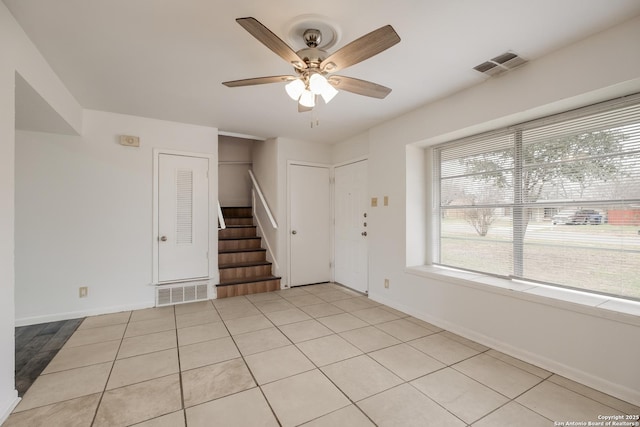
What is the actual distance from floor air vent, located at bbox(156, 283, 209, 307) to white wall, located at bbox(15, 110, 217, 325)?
0.39 ft

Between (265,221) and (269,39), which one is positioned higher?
(269,39)

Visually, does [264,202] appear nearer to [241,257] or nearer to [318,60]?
[241,257]

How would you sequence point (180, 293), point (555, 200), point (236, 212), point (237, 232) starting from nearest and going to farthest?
point (555, 200), point (180, 293), point (237, 232), point (236, 212)

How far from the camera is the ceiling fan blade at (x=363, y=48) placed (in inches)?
58.3

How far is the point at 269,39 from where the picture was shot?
155 cm

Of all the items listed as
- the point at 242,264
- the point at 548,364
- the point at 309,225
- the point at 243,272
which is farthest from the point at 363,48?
the point at 242,264

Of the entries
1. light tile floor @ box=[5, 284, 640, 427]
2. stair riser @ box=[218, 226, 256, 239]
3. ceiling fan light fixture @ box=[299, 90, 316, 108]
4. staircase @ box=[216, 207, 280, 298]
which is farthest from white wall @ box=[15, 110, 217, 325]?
ceiling fan light fixture @ box=[299, 90, 316, 108]

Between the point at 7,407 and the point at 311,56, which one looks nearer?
the point at 7,407

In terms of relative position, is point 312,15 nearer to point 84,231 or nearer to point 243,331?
point 243,331

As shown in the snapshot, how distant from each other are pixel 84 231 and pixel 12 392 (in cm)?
202

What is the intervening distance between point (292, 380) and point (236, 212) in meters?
4.36

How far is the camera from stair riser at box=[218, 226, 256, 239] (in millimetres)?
5086

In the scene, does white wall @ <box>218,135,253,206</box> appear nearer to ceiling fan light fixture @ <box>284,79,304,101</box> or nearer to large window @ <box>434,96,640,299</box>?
large window @ <box>434,96,640,299</box>

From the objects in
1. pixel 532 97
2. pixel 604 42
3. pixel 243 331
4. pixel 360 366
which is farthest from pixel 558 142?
pixel 243 331
